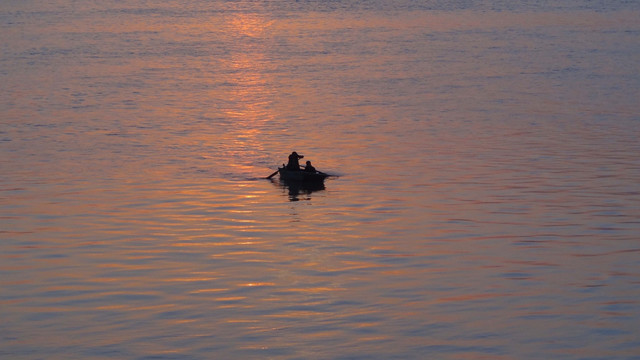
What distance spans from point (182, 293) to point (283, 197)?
1247 centimetres

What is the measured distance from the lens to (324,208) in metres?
34.5

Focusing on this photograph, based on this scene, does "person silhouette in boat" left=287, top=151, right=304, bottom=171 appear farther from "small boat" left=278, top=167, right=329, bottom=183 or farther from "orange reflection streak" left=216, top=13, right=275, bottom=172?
"orange reflection streak" left=216, top=13, right=275, bottom=172

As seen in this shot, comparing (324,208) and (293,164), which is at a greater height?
(293,164)

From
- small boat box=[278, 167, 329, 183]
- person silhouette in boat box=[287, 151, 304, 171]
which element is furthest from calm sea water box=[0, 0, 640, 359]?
person silhouette in boat box=[287, 151, 304, 171]

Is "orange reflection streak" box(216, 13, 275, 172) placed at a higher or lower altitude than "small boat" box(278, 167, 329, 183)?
higher

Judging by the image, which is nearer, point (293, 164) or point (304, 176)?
point (304, 176)

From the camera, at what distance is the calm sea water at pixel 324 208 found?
22000 mm

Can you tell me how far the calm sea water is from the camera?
2200cm

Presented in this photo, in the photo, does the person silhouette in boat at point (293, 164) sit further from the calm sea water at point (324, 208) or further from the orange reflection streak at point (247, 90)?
the orange reflection streak at point (247, 90)

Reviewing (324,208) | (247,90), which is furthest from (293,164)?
(247,90)

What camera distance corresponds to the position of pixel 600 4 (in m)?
137

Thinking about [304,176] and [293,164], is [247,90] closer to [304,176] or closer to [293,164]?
[293,164]

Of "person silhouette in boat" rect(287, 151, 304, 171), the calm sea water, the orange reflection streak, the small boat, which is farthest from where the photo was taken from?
the orange reflection streak

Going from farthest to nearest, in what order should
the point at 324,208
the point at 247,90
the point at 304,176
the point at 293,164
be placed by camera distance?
the point at 247,90
the point at 293,164
the point at 304,176
the point at 324,208
